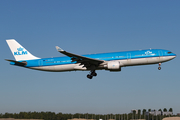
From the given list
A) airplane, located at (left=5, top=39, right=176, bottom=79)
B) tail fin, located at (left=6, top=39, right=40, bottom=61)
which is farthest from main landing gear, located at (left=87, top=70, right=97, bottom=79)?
tail fin, located at (left=6, top=39, right=40, bottom=61)

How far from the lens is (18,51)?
1903 inches

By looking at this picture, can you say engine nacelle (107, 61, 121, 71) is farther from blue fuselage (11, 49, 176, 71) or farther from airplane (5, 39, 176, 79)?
blue fuselage (11, 49, 176, 71)

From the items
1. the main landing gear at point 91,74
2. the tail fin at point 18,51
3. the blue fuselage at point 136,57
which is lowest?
the main landing gear at point 91,74

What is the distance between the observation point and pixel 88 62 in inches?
1582

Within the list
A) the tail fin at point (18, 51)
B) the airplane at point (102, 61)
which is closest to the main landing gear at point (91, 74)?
the airplane at point (102, 61)

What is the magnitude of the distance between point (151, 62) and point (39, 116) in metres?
92.0

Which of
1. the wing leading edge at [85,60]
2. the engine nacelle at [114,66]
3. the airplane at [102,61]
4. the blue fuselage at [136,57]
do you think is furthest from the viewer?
the blue fuselage at [136,57]

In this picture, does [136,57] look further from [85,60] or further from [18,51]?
[18,51]

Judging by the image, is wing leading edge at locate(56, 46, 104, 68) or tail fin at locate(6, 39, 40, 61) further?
tail fin at locate(6, 39, 40, 61)

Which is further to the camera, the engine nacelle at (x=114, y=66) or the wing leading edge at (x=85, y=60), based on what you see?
the engine nacelle at (x=114, y=66)

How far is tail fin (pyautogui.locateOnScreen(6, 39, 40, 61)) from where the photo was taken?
47.0 m

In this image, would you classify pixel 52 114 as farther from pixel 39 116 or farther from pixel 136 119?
pixel 136 119

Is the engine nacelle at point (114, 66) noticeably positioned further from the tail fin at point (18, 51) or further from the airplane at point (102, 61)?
the tail fin at point (18, 51)

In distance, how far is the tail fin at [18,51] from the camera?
47.0 m
